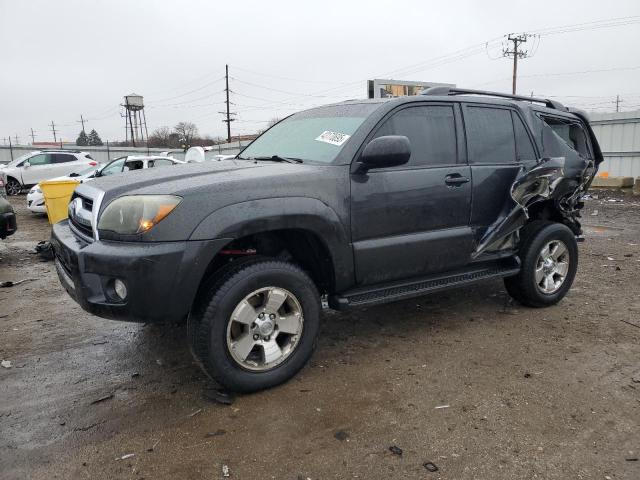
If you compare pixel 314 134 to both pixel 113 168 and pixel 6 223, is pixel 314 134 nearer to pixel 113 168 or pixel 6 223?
pixel 6 223

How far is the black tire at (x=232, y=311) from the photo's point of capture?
2791mm

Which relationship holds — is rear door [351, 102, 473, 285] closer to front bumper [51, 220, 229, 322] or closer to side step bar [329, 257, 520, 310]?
side step bar [329, 257, 520, 310]

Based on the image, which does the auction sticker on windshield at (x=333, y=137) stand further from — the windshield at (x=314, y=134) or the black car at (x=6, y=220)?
the black car at (x=6, y=220)

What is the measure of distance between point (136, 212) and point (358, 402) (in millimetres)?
1695

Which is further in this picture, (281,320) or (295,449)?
(281,320)

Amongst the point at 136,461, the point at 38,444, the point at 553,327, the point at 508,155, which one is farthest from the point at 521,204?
the point at 38,444

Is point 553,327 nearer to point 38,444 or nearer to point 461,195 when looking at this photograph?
point 461,195

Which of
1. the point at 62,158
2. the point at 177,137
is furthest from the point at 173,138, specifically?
the point at 62,158

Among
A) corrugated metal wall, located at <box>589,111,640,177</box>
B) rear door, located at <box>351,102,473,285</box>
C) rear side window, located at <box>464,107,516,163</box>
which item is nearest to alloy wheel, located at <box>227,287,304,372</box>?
rear door, located at <box>351,102,473,285</box>

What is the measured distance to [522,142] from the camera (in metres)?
4.32

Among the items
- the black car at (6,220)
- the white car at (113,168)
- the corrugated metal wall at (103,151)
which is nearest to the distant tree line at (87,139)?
the corrugated metal wall at (103,151)

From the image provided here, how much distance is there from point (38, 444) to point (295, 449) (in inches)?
52.8

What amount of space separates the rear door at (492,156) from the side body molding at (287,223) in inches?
51.6

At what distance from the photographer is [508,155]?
419 centimetres
